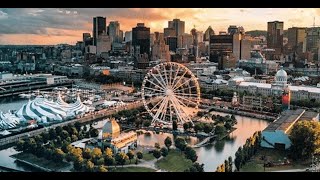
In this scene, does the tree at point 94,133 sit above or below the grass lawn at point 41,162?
above

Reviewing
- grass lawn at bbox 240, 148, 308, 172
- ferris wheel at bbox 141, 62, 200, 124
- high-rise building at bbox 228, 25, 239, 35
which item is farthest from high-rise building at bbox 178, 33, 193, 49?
grass lawn at bbox 240, 148, 308, 172

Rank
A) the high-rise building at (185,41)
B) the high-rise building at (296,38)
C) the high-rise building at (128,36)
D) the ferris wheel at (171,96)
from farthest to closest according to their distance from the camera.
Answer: the high-rise building at (296,38) → the high-rise building at (185,41) → the high-rise building at (128,36) → the ferris wheel at (171,96)

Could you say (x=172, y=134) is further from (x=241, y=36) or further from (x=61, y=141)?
(x=241, y=36)

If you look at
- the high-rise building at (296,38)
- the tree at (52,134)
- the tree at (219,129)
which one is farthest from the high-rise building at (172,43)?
the tree at (52,134)

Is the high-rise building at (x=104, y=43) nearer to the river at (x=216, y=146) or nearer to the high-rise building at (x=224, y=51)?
the high-rise building at (x=224, y=51)
